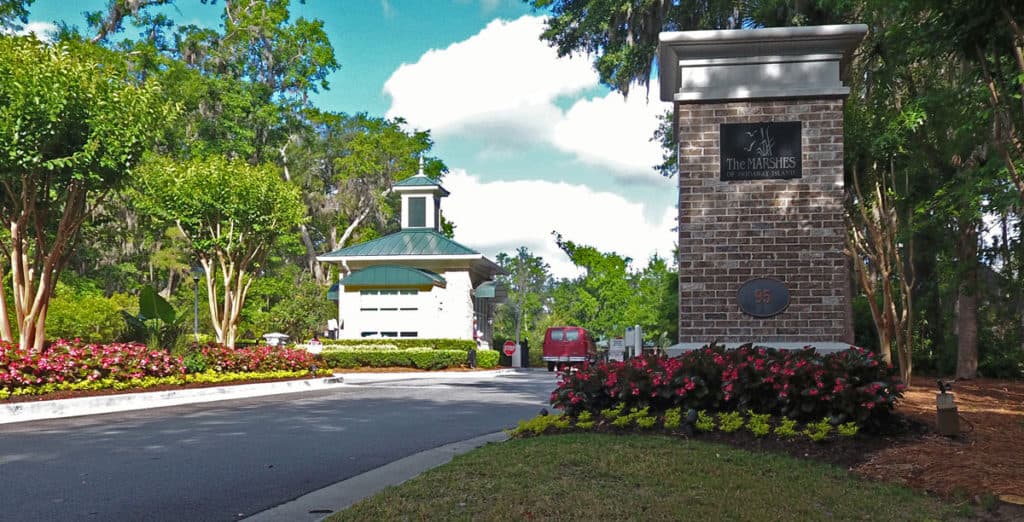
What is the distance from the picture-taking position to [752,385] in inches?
374

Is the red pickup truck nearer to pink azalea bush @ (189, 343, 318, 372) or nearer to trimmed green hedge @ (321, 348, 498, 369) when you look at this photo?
trimmed green hedge @ (321, 348, 498, 369)

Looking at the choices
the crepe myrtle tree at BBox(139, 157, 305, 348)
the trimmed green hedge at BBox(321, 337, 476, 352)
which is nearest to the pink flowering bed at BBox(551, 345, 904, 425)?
the crepe myrtle tree at BBox(139, 157, 305, 348)

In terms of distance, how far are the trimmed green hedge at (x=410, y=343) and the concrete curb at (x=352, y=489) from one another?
27.4 metres

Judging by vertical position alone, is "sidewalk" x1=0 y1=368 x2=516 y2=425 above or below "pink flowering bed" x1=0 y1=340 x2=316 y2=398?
below

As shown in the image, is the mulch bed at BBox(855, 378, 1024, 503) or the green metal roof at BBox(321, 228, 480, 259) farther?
the green metal roof at BBox(321, 228, 480, 259)

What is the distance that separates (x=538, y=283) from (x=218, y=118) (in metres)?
59.0

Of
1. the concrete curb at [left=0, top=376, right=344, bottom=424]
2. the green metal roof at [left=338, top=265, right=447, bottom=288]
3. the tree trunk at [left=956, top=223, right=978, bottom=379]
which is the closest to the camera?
the concrete curb at [left=0, top=376, right=344, bottom=424]

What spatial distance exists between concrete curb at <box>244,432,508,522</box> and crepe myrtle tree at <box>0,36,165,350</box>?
36.0 feet

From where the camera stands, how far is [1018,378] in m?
23.4

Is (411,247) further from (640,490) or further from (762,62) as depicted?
(640,490)

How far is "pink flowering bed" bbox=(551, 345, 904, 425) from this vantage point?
9.16 meters

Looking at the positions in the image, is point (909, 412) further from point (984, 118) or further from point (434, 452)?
point (434, 452)

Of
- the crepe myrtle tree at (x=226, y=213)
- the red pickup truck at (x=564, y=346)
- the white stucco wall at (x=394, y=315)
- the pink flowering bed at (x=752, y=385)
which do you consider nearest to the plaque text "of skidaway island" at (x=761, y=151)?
the pink flowering bed at (x=752, y=385)

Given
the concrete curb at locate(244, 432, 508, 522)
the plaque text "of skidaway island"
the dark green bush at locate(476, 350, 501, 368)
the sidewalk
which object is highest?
the plaque text "of skidaway island"
